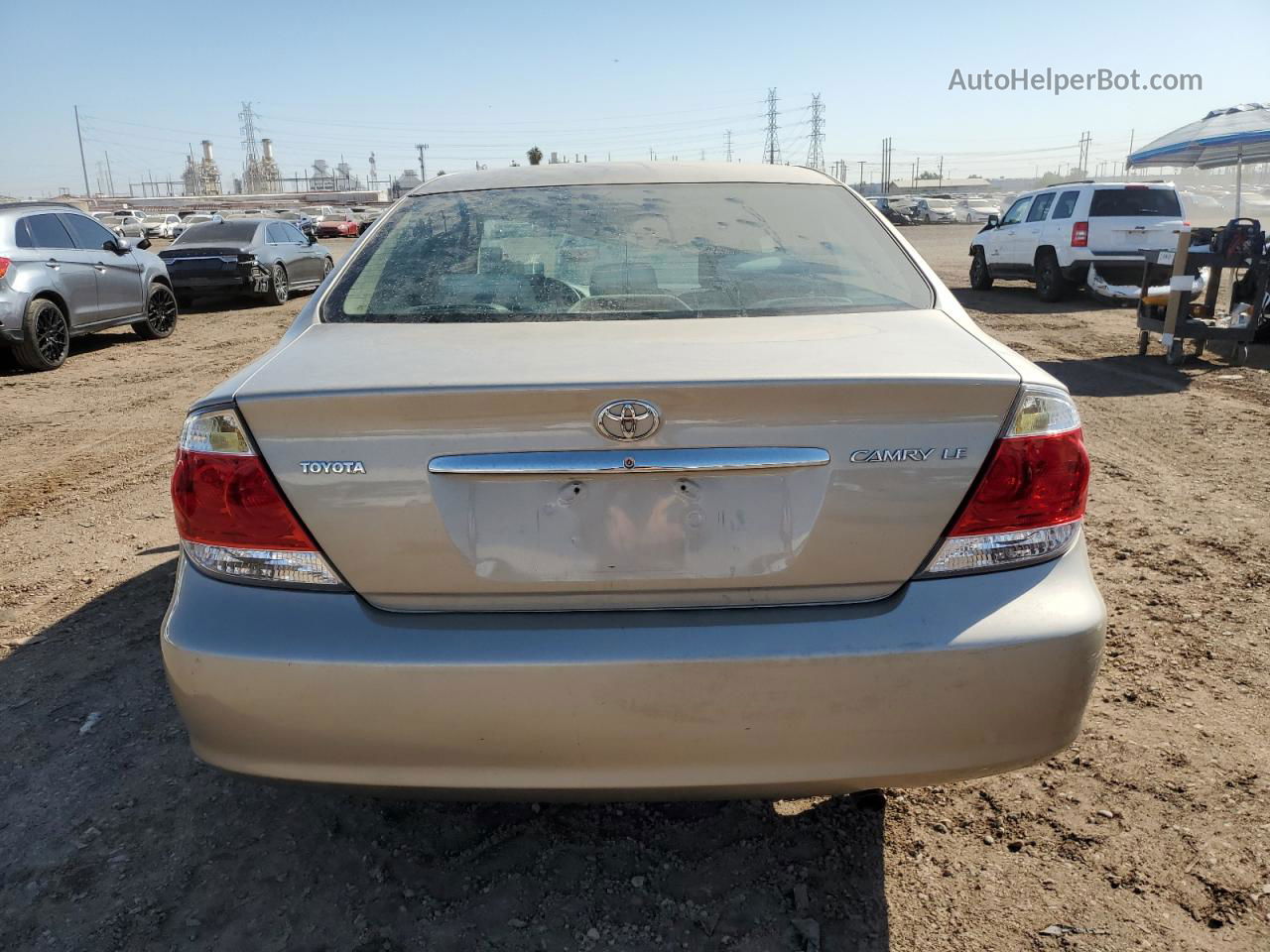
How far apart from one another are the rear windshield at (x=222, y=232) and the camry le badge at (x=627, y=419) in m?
15.7

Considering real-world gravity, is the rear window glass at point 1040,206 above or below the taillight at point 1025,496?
above

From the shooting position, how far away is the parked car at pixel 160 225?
5700 centimetres

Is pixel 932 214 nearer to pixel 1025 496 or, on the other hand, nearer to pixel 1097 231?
pixel 1097 231

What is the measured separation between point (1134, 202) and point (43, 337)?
14262 mm

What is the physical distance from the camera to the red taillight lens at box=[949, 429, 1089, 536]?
1869mm

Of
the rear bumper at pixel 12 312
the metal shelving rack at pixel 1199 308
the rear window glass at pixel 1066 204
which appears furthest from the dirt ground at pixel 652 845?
the rear window glass at pixel 1066 204

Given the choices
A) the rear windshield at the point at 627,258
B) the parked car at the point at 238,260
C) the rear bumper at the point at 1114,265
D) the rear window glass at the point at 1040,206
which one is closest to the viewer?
the rear windshield at the point at 627,258

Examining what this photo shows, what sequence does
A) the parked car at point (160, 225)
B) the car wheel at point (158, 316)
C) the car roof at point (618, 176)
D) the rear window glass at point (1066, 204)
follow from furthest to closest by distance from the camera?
the parked car at point (160, 225)
the rear window glass at point (1066, 204)
the car wheel at point (158, 316)
the car roof at point (618, 176)

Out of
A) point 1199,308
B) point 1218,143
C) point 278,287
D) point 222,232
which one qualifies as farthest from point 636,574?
point 1218,143

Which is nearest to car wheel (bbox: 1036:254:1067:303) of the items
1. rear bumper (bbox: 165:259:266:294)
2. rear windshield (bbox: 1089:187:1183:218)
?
rear windshield (bbox: 1089:187:1183:218)

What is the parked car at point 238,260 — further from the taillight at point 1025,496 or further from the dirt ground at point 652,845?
the taillight at point 1025,496

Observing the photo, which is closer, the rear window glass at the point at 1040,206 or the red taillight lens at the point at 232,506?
the red taillight lens at the point at 232,506

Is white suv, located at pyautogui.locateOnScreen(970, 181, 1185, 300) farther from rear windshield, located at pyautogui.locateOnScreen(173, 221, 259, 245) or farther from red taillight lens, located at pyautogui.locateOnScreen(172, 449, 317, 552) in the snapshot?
red taillight lens, located at pyautogui.locateOnScreen(172, 449, 317, 552)

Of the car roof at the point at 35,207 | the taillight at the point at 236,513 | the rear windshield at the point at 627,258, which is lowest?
the taillight at the point at 236,513
